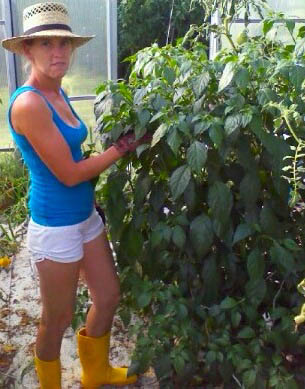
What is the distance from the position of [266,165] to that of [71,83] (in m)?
3.14

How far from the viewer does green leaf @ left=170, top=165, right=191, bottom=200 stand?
6.18 ft

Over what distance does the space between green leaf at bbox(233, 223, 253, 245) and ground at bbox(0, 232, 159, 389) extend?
0.81m

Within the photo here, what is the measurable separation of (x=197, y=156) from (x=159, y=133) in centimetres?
13

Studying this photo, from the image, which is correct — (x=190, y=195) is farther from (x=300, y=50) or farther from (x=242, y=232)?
(x=300, y=50)

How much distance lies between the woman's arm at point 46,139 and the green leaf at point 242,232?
0.48 meters

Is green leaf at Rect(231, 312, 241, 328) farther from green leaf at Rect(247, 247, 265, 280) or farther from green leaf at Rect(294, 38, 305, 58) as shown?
green leaf at Rect(294, 38, 305, 58)

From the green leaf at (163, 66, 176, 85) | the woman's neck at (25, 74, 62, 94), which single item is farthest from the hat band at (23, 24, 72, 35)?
the green leaf at (163, 66, 176, 85)

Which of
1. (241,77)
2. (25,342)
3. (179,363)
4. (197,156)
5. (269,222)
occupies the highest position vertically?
(241,77)

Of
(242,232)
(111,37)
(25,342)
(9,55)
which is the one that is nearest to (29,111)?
(242,232)

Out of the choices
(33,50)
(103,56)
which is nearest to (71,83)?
(103,56)

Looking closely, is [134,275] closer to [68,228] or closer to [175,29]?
[68,228]

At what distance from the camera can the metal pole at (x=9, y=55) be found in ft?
14.7

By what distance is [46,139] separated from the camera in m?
1.85

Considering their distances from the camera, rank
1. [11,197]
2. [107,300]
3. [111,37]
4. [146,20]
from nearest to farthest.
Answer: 1. [107,300]
2. [11,197]
3. [111,37]
4. [146,20]
